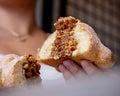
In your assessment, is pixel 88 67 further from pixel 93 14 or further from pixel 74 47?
pixel 93 14

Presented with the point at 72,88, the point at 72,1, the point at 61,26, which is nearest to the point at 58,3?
the point at 72,1

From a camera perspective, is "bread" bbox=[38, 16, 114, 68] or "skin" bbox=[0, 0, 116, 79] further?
"skin" bbox=[0, 0, 116, 79]

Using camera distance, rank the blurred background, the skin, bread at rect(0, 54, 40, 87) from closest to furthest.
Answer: bread at rect(0, 54, 40, 87), the skin, the blurred background

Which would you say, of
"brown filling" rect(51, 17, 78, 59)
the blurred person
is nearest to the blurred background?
the blurred person

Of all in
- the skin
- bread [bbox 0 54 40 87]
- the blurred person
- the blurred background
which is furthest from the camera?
the blurred person

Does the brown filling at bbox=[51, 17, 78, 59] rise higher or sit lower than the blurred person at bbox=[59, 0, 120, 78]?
lower

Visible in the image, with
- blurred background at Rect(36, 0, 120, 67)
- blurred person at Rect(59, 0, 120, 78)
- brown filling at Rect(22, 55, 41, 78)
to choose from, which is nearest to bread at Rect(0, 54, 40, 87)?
brown filling at Rect(22, 55, 41, 78)

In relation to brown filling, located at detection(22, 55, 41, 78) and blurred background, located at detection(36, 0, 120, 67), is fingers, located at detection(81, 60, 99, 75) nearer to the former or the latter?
brown filling, located at detection(22, 55, 41, 78)

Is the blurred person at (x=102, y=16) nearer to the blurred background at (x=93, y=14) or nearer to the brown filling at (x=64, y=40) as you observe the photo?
the blurred background at (x=93, y=14)

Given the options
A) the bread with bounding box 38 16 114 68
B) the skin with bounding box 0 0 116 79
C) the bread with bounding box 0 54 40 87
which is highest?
the skin with bounding box 0 0 116 79
